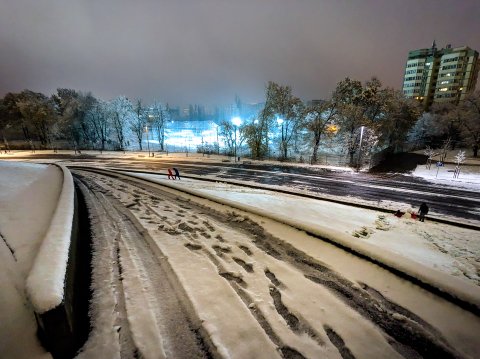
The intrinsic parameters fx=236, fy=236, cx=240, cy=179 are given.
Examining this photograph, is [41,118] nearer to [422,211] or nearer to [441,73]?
[422,211]

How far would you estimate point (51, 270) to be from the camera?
4039 mm

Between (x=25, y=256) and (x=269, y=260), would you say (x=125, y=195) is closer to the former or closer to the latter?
(x=25, y=256)

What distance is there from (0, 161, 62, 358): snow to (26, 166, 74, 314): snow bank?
442 mm

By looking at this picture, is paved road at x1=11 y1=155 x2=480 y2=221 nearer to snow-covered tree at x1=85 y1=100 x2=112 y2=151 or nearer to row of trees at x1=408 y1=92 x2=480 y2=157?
row of trees at x1=408 y1=92 x2=480 y2=157

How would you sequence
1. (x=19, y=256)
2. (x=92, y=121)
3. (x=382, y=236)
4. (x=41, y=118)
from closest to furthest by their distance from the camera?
(x=19, y=256), (x=382, y=236), (x=41, y=118), (x=92, y=121)

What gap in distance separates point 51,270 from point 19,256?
1827 millimetres

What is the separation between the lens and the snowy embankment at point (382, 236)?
4.53 meters

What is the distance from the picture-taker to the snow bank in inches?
131

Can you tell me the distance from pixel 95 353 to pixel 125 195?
33.3 feet

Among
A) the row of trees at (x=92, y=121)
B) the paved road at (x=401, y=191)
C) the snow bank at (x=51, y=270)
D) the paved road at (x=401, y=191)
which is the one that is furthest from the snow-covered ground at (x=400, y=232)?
the row of trees at (x=92, y=121)

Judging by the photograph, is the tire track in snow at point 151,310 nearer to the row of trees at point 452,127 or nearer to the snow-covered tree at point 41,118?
the row of trees at point 452,127

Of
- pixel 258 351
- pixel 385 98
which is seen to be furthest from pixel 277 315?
pixel 385 98

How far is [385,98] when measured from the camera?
40.9 m

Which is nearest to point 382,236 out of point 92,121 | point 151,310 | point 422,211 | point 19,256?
point 422,211
